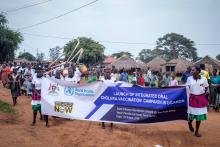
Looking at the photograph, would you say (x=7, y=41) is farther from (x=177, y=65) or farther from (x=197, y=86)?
(x=197, y=86)

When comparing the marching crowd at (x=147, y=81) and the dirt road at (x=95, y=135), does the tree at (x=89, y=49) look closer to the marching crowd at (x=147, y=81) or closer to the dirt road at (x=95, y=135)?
the marching crowd at (x=147, y=81)

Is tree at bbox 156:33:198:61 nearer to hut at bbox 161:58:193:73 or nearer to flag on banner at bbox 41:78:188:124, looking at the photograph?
hut at bbox 161:58:193:73

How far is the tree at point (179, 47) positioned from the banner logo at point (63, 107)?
7422 cm

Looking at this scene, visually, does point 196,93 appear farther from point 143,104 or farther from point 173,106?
point 143,104

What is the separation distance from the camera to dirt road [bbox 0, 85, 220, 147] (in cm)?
795

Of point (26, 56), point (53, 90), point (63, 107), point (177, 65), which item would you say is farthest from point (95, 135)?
point (26, 56)

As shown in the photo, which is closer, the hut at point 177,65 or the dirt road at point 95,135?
the dirt road at point 95,135

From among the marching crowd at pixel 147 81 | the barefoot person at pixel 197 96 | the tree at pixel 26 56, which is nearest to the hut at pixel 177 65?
the marching crowd at pixel 147 81

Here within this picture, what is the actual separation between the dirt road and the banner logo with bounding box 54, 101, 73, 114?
23.1 inches

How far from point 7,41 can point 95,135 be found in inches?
1170

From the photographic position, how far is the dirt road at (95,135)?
7954mm

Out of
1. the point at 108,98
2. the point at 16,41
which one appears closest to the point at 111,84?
the point at 108,98

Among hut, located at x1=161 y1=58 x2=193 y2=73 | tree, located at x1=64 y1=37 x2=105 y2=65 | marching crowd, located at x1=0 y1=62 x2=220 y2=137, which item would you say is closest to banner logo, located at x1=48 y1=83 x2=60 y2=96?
marching crowd, located at x1=0 y1=62 x2=220 y2=137

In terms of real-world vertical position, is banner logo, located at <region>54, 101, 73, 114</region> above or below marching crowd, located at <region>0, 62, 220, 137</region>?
below
